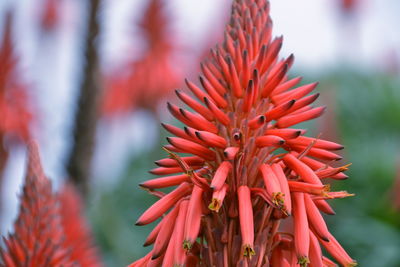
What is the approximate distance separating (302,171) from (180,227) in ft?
1.75

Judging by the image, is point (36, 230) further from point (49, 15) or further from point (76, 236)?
point (49, 15)

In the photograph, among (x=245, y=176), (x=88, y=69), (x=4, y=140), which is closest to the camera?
(x=245, y=176)

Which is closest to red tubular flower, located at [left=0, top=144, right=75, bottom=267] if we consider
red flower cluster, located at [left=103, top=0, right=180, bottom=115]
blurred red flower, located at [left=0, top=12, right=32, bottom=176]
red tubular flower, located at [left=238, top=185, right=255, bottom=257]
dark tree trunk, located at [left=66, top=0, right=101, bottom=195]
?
red tubular flower, located at [left=238, top=185, right=255, bottom=257]

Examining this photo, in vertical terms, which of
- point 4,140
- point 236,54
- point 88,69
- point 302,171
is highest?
point 88,69

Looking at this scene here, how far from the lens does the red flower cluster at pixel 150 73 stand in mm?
9906

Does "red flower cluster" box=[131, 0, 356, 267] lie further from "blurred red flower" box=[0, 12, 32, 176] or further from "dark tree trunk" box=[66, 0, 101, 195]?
"dark tree trunk" box=[66, 0, 101, 195]

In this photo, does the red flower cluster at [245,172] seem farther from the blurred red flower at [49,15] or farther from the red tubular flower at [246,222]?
the blurred red flower at [49,15]

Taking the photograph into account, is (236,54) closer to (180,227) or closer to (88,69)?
(180,227)

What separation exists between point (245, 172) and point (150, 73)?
7436mm

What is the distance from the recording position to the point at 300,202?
2.58 metres

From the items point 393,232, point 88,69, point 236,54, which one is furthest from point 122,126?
point 236,54

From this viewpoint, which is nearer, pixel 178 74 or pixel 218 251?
pixel 218 251

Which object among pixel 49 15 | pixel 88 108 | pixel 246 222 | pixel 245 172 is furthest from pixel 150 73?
pixel 246 222

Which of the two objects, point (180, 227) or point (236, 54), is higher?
point (236, 54)
